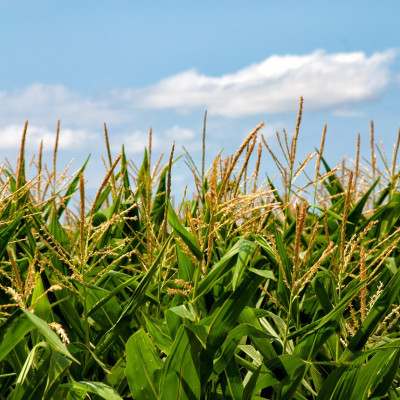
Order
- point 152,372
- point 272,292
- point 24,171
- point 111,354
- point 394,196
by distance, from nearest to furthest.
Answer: point 152,372
point 111,354
point 272,292
point 24,171
point 394,196

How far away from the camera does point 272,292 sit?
95.0 inches

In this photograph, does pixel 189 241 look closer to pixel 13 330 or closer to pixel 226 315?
pixel 226 315

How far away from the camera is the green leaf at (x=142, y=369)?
5.37ft

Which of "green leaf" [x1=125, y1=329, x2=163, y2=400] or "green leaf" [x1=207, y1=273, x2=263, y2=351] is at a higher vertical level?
"green leaf" [x1=207, y1=273, x2=263, y2=351]

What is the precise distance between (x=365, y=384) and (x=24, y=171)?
1991 millimetres

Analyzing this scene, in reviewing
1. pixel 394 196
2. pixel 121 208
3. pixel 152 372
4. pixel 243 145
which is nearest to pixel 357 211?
pixel 394 196

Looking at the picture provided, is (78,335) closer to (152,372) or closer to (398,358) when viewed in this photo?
(152,372)

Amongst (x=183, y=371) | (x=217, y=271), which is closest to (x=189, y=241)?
(x=217, y=271)

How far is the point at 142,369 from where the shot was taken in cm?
165

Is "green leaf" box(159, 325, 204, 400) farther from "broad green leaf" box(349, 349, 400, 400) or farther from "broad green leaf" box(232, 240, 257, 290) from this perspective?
"broad green leaf" box(349, 349, 400, 400)

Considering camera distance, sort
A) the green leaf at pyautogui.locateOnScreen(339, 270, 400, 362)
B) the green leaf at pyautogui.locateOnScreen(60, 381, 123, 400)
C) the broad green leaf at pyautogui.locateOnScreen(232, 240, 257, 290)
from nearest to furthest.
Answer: the green leaf at pyautogui.locateOnScreen(60, 381, 123, 400) → the broad green leaf at pyautogui.locateOnScreen(232, 240, 257, 290) → the green leaf at pyautogui.locateOnScreen(339, 270, 400, 362)

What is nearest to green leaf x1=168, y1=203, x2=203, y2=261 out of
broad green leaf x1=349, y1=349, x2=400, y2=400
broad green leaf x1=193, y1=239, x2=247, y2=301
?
broad green leaf x1=193, y1=239, x2=247, y2=301

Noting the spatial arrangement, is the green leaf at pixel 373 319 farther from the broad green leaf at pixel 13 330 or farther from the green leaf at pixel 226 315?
the broad green leaf at pixel 13 330

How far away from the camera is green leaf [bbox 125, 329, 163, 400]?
5.37 feet
